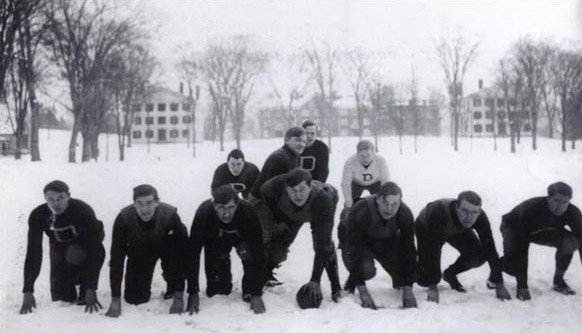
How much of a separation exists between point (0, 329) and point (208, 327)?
1599 mm

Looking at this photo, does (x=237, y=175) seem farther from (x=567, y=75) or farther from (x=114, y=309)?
(x=567, y=75)

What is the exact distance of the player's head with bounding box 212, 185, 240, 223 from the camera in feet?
14.4

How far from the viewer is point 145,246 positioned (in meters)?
4.65

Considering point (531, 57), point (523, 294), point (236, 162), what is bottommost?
point (523, 294)

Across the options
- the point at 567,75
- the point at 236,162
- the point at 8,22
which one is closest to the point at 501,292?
the point at 236,162

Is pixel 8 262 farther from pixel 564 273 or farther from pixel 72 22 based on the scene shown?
pixel 72 22

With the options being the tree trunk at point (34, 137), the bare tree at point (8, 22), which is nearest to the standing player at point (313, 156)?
the bare tree at point (8, 22)

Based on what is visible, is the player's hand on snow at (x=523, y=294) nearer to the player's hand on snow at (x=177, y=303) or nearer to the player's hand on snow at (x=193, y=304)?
the player's hand on snow at (x=193, y=304)

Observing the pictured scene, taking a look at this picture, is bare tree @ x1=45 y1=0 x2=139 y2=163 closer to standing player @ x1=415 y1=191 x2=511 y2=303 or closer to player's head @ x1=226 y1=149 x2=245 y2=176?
player's head @ x1=226 y1=149 x2=245 y2=176

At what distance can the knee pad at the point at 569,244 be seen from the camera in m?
4.97

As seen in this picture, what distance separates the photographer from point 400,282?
4.82 metres

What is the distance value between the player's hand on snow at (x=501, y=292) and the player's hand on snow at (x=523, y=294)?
112 millimetres

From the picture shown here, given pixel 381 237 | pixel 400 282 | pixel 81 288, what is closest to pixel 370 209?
pixel 381 237

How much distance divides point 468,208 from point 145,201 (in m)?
2.71
